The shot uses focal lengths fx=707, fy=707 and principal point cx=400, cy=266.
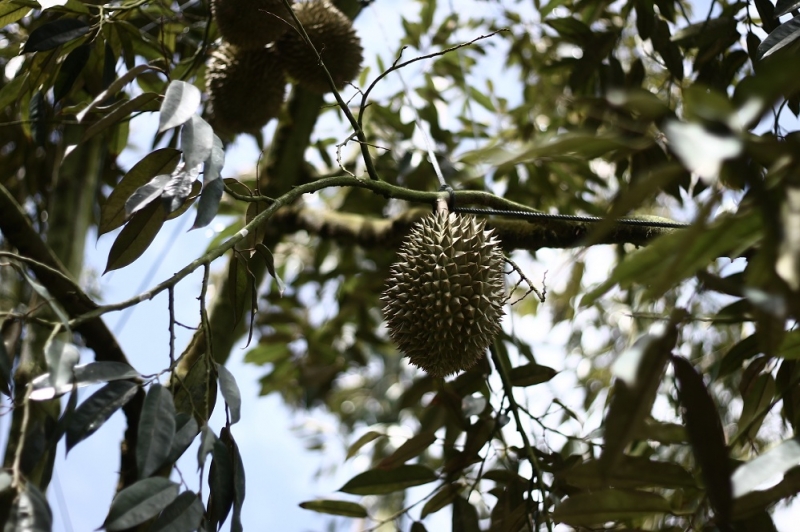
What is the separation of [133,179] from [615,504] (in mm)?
655

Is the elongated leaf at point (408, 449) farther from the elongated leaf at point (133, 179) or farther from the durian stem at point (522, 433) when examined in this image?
the elongated leaf at point (133, 179)

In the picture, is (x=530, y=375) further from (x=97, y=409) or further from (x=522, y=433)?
(x=97, y=409)

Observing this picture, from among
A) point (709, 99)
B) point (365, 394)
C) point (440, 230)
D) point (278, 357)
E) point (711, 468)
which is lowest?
point (711, 468)

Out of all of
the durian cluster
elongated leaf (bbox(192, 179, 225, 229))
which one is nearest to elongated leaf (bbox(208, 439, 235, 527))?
elongated leaf (bbox(192, 179, 225, 229))

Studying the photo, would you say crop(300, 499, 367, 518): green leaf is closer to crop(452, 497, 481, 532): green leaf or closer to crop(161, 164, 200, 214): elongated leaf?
crop(452, 497, 481, 532): green leaf

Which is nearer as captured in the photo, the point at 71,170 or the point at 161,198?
the point at 161,198

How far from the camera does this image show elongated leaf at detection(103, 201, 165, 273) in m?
0.80

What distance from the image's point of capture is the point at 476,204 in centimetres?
111

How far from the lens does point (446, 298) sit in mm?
962

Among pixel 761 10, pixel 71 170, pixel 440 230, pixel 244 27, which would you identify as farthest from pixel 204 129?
pixel 71 170

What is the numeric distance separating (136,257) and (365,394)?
3.69 meters

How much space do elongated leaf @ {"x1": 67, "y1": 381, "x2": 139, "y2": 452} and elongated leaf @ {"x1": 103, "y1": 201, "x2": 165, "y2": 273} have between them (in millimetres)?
194

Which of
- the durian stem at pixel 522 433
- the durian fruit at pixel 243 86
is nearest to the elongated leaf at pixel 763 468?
the durian stem at pixel 522 433

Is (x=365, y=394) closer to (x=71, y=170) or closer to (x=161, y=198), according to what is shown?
(x=71, y=170)
